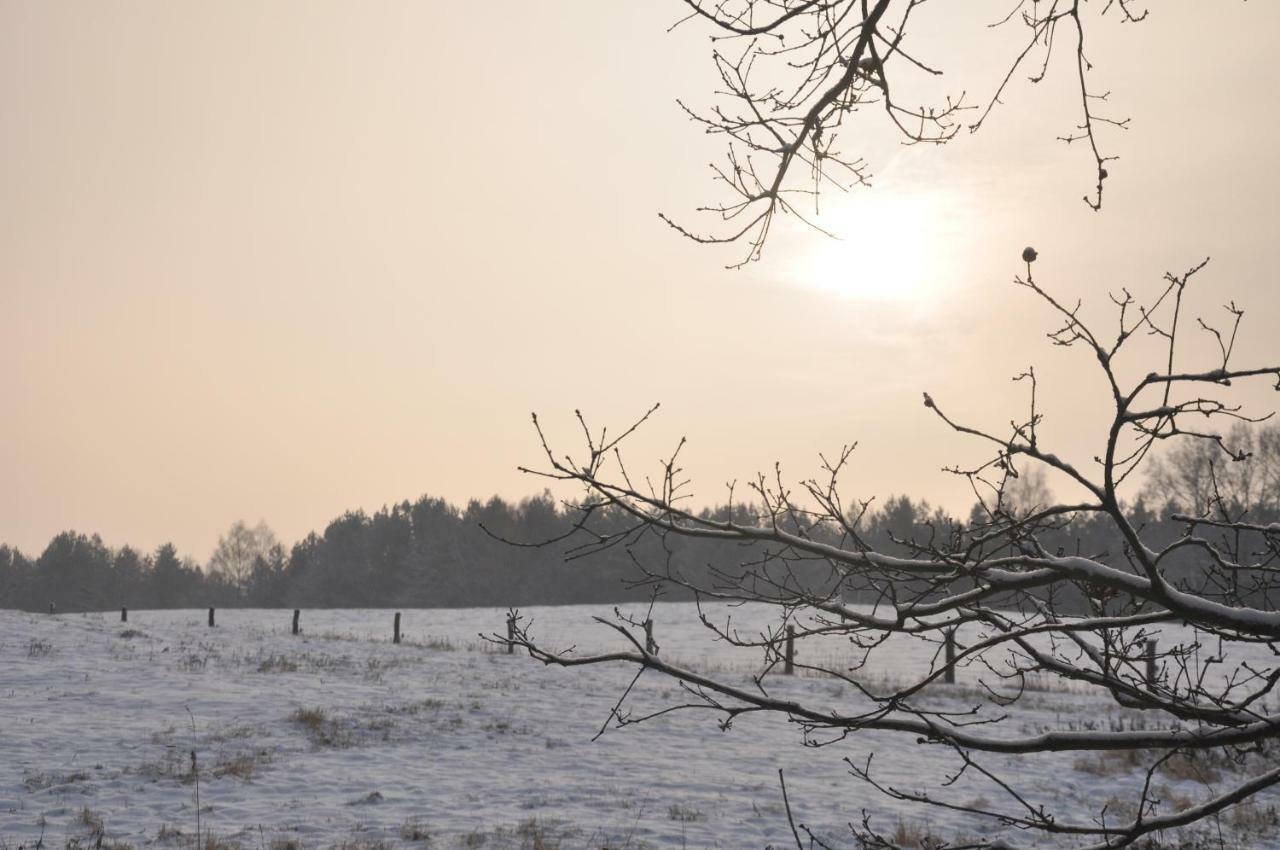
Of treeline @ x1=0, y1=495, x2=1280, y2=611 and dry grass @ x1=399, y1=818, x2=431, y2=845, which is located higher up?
treeline @ x1=0, y1=495, x2=1280, y2=611

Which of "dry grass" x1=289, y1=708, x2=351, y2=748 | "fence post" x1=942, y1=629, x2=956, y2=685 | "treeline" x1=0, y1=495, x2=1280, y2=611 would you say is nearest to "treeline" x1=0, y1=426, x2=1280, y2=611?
"treeline" x1=0, y1=495, x2=1280, y2=611

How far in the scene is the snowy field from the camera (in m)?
8.47

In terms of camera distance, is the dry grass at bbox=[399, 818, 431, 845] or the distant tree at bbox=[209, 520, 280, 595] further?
the distant tree at bbox=[209, 520, 280, 595]

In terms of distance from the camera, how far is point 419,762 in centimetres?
1154

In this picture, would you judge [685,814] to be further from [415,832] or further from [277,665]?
[277,665]

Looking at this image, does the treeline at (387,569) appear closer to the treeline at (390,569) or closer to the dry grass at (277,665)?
the treeline at (390,569)

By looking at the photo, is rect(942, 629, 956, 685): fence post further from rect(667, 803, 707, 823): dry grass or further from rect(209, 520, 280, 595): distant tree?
rect(209, 520, 280, 595): distant tree

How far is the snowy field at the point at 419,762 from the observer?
27.8 feet

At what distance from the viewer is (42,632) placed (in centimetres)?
2130

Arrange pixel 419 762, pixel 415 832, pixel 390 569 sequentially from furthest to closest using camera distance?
1. pixel 390 569
2. pixel 419 762
3. pixel 415 832

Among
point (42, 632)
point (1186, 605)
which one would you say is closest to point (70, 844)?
point (1186, 605)

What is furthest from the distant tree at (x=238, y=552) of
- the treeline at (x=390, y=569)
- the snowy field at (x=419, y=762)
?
the snowy field at (x=419, y=762)

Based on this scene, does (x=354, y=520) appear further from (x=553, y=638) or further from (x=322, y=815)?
(x=322, y=815)

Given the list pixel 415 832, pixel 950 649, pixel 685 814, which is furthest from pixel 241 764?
pixel 950 649
